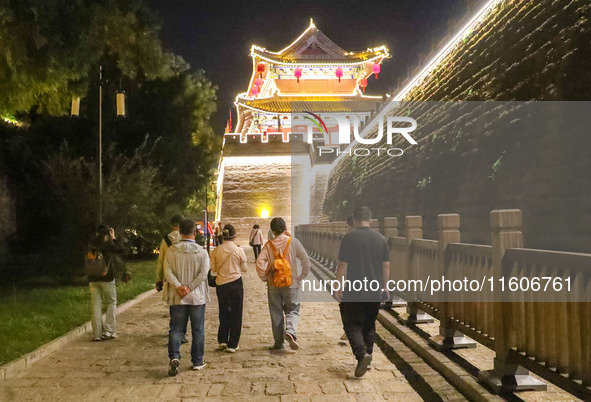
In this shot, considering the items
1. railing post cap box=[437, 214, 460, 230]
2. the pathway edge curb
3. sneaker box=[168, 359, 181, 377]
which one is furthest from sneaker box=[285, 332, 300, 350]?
the pathway edge curb

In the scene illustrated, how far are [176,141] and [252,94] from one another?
28534mm

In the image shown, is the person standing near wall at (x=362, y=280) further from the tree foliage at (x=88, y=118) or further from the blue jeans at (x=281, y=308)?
the tree foliage at (x=88, y=118)

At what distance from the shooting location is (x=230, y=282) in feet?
24.1

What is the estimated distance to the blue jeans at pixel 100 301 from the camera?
8.17 m

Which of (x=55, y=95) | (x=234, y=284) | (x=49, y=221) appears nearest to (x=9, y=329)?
(x=234, y=284)

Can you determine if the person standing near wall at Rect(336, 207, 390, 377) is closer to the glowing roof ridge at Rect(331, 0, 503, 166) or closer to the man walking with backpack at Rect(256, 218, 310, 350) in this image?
the man walking with backpack at Rect(256, 218, 310, 350)

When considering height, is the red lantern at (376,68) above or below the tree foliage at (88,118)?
above

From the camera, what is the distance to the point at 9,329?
29.2 ft

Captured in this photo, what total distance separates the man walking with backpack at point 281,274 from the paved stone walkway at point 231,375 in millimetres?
360

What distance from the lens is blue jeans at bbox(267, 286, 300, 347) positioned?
745 centimetres

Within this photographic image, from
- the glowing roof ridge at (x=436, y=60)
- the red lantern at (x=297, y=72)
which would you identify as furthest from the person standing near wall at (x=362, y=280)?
the red lantern at (x=297, y=72)

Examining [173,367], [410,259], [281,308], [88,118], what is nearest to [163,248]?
[281,308]

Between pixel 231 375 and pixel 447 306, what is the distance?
2518 mm

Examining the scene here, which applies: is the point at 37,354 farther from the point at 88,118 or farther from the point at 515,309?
the point at 88,118
